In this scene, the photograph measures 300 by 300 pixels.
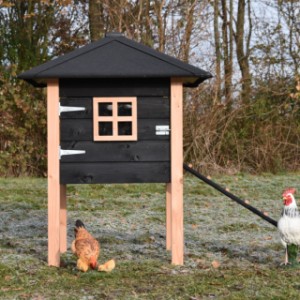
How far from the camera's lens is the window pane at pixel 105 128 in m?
6.06

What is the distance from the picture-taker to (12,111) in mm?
15469

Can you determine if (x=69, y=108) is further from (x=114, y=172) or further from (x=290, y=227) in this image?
(x=290, y=227)

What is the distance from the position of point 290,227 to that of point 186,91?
31.4ft

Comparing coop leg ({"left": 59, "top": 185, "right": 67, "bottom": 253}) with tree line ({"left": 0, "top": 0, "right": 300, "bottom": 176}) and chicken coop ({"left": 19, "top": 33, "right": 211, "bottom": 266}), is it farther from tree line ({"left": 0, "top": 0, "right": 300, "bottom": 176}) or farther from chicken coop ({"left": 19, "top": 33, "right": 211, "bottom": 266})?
tree line ({"left": 0, "top": 0, "right": 300, "bottom": 176})

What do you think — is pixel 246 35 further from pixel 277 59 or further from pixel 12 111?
pixel 12 111

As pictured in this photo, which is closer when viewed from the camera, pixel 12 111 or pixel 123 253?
pixel 123 253

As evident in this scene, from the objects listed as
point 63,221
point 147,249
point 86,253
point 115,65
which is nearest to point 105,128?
point 115,65

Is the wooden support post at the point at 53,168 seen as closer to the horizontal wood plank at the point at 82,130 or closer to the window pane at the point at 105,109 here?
the horizontal wood plank at the point at 82,130

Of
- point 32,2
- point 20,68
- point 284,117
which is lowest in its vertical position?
point 284,117

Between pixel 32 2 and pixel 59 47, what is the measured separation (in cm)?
119

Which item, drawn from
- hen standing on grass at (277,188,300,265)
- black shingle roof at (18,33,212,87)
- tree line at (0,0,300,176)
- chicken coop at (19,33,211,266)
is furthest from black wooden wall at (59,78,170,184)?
tree line at (0,0,300,176)

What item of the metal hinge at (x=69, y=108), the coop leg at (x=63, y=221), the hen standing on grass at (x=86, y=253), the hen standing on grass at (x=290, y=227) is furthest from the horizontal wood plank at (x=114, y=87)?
the hen standing on grass at (x=290, y=227)

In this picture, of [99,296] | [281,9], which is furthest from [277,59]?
[99,296]

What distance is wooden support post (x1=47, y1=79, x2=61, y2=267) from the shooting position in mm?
5977
